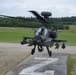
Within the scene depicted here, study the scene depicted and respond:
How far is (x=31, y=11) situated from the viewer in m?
19.5

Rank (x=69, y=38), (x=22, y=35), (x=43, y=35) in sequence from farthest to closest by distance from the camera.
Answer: (x=22, y=35)
(x=69, y=38)
(x=43, y=35)

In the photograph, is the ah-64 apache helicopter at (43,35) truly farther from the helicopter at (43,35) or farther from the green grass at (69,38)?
the green grass at (69,38)

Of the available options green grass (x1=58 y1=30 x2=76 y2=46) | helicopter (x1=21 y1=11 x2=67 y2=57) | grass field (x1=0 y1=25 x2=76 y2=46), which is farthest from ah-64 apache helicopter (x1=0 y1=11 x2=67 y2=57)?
grass field (x1=0 y1=25 x2=76 y2=46)

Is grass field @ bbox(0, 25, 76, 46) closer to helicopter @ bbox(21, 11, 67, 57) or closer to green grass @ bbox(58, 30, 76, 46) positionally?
green grass @ bbox(58, 30, 76, 46)

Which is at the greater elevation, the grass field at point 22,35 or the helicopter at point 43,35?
the helicopter at point 43,35

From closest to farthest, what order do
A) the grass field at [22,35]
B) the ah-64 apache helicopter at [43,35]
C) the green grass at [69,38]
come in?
the ah-64 apache helicopter at [43,35]
the green grass at [69,38]
the grass field at [22,35]

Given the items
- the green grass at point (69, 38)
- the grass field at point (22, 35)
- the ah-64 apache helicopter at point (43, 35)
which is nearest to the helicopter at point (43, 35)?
the ah-64 apache helicopter at point (43, 35)

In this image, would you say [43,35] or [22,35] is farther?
[22,35]

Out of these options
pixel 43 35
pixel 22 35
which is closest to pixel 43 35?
pixel 43 35

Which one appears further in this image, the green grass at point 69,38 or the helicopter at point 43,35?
the green grass at point 69,38

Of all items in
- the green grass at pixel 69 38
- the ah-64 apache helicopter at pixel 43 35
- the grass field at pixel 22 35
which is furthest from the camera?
the grass field at pixel 22 35

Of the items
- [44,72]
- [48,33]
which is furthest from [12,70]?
[48,33]

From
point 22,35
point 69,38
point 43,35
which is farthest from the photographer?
point 22,35

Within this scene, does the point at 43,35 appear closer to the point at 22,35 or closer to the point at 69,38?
the point at 69,38
